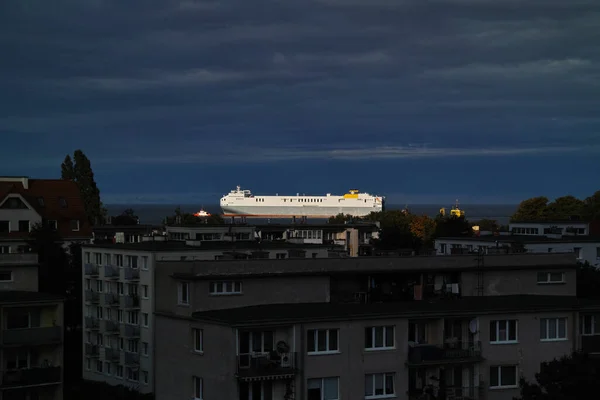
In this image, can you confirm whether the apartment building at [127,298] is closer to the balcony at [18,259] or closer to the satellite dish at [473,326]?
the balcony at [18,259]

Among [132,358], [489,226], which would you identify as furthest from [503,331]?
[489,226]

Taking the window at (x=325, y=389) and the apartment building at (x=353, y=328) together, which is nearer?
the apartment building at (x=353, y=328)

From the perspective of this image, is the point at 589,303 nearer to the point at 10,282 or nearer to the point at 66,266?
the point at 10,282

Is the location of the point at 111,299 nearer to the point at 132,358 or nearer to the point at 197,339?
the point at 132,358

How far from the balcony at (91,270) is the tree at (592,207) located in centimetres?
6651

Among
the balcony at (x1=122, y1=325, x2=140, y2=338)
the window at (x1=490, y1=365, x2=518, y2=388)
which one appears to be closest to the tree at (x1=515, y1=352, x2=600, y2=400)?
the window at (x1=490, y1=365, x2=518, y2=388)

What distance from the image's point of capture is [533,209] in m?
124

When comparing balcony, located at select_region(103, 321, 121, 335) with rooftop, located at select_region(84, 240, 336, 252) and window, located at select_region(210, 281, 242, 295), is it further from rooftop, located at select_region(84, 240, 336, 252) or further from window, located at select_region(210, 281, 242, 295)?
window, located at select_region(210, 281, 242, 295)

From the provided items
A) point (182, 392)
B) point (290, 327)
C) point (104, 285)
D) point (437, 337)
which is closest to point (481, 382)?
point (437, 337)

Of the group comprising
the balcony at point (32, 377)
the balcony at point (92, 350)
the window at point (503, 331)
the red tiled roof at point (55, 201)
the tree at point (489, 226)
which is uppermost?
the red tiled roof at point (55, 201)

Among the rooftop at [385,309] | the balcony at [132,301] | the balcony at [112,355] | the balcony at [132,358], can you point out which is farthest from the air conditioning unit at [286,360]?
the balcony at [112,355]

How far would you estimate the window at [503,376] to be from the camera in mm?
30281

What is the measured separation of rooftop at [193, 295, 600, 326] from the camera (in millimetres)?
27628

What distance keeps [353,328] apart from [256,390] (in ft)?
10.7
